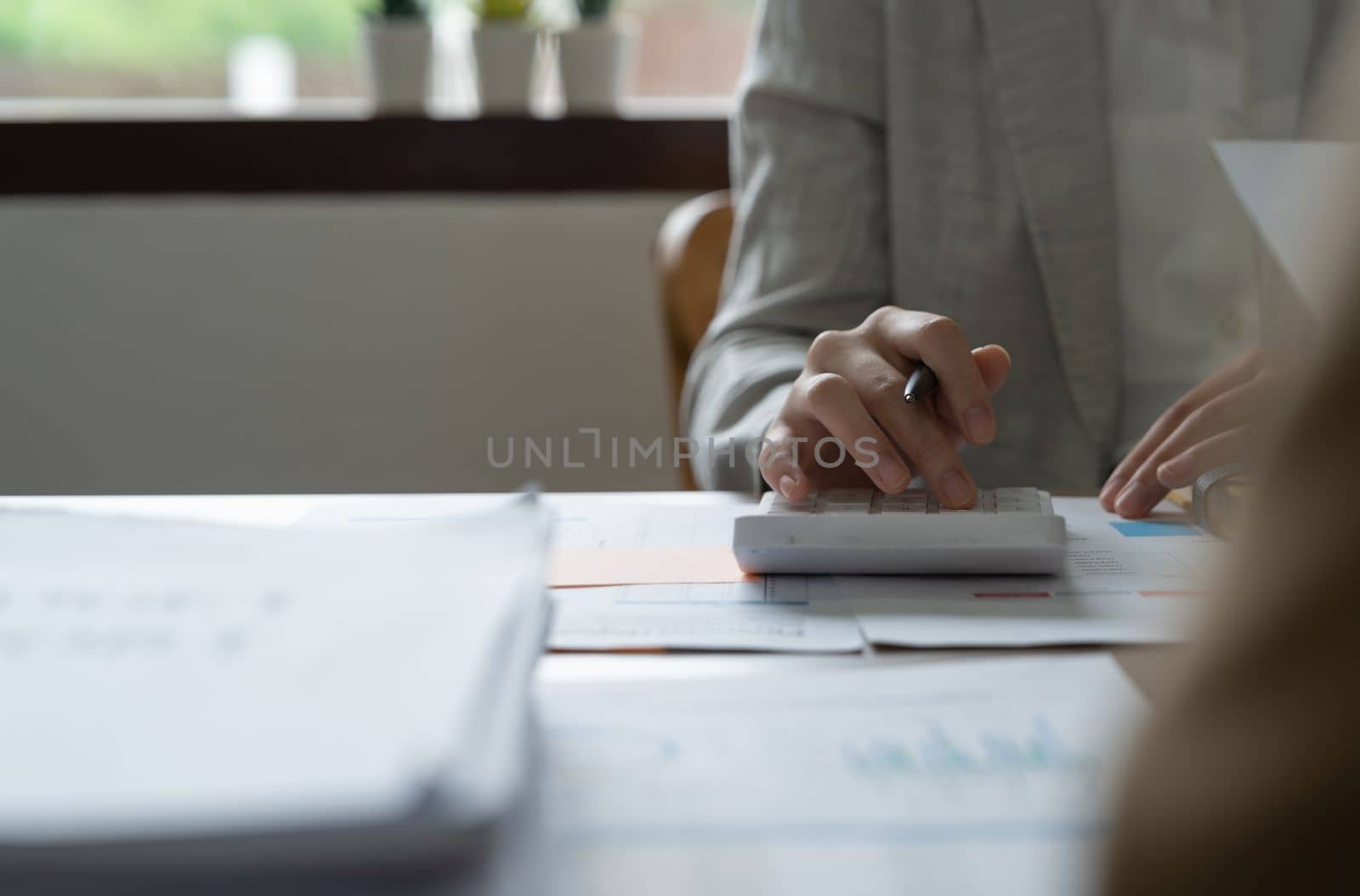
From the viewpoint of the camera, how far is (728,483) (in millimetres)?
756

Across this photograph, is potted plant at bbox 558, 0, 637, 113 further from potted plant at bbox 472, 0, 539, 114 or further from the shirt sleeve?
the shirt sleeve

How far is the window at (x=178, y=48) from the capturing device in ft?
5.08

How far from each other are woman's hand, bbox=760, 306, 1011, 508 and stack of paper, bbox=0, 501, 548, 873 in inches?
9.2

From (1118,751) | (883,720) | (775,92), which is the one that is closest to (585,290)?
(775,92)

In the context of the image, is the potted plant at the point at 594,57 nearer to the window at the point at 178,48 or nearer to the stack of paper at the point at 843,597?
the window at the point at 178,48

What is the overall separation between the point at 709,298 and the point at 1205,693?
92cm

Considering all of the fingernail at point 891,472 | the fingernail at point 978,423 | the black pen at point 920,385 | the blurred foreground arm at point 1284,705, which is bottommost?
the fingernail at point 891,472

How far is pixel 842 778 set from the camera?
0.30 metres

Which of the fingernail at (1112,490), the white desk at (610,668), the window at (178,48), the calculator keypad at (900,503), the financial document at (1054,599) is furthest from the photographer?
the window at (178,48)

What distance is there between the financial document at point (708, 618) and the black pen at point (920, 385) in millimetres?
113

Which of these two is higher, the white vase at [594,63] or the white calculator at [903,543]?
the white vase at [594,63]

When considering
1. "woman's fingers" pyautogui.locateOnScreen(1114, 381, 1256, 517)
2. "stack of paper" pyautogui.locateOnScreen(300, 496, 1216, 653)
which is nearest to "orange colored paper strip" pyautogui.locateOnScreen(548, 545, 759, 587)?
"stack of paper" pyautogui.locateOnScreen(300, 496, 1216, 653)

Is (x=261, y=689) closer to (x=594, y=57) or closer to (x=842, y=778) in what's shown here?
(x=842, y=778)

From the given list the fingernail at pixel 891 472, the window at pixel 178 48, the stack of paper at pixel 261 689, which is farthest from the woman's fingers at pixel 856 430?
the window at pixel 178 48
